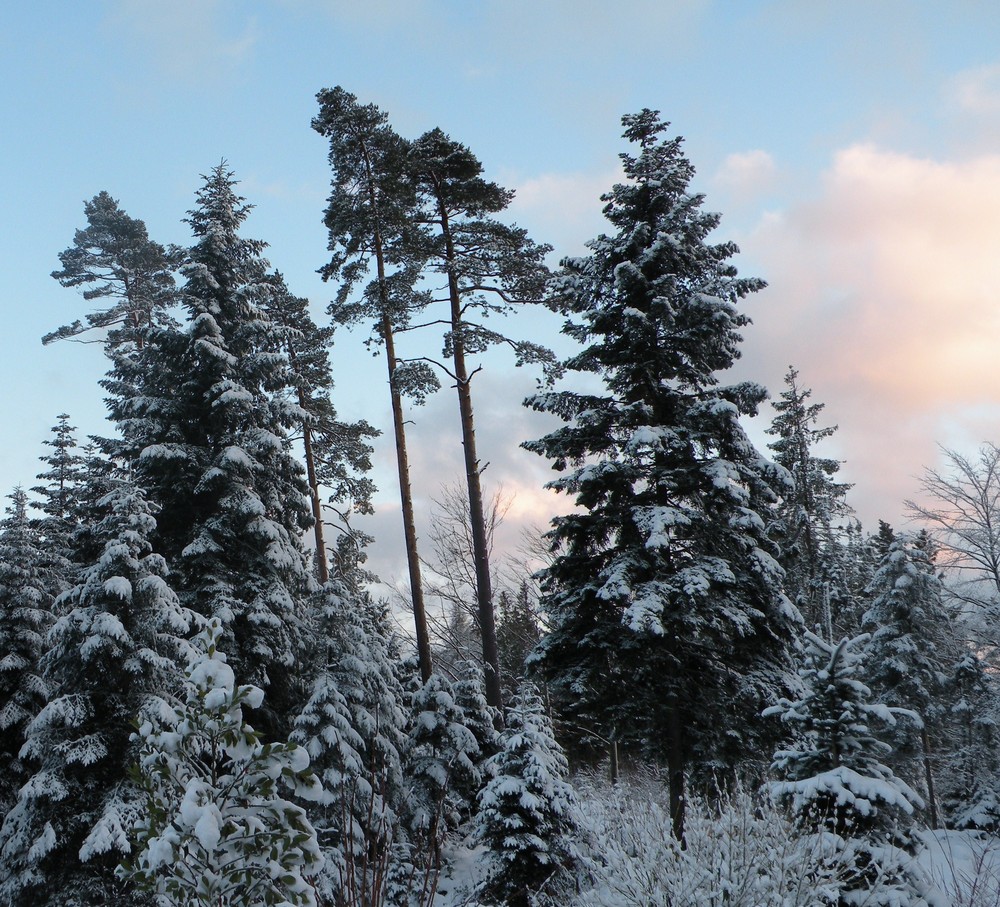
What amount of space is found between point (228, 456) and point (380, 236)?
7.24m

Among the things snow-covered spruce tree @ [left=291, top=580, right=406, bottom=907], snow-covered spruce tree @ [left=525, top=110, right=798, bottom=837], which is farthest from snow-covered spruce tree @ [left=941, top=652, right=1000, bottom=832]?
snow-covered spruce tree @ [left=291, top=580, right=406, bottom=907]

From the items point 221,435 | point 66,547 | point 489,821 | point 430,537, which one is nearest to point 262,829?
point 489,821

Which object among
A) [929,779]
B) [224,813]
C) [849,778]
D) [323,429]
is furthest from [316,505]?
[929,779]

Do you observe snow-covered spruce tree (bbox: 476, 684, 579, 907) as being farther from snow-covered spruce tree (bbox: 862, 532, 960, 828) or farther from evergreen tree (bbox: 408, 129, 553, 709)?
snow-covered spruce tree (bbox: 862, 532, 960, 828)

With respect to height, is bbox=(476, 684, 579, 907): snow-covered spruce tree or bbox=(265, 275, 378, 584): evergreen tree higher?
bbox=(265, 275, 378, 584): evergreen tree

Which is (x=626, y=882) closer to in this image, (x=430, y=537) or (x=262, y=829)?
(x=262, y=829)

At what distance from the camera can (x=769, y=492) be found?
1305 cm

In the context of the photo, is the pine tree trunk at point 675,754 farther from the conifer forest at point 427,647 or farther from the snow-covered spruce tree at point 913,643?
the snow-covered spruce tree at point 913,643

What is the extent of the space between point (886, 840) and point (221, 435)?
1450 cm

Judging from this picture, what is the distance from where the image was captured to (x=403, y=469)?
18672 millimetres

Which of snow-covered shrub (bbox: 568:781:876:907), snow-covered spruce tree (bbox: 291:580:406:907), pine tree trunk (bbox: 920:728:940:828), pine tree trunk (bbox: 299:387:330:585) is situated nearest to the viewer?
snow-covered shrub (bbox: 568:781:876:907)

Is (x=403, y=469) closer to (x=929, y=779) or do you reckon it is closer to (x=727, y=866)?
(x=727, y=866)

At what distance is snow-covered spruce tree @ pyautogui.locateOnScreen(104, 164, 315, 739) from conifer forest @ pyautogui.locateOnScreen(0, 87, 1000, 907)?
0.25ft

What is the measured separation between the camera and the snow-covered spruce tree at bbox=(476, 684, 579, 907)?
1088 centimetres
